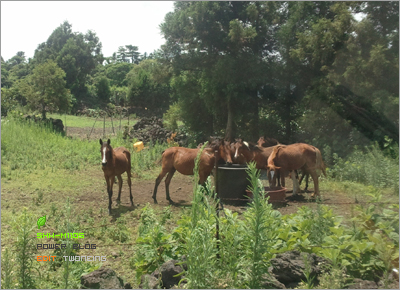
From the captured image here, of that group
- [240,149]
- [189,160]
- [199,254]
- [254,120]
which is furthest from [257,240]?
[254,120]

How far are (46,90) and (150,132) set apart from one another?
10.7 feet

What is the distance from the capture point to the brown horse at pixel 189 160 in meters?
6.27

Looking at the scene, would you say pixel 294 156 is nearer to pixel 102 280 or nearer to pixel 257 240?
pixel 257 240

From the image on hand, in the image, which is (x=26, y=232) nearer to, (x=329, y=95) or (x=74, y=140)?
(x=74, y=140)

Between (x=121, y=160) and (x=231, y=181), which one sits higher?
(x=121, y=160)

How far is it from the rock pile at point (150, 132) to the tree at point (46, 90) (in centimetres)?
195

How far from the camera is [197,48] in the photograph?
21.4ft

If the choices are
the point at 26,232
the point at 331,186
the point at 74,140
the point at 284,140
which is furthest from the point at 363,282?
the point at 74,140

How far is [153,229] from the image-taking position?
330cm

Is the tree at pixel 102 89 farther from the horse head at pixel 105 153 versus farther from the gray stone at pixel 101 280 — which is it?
the gray stone at pixel 101 280

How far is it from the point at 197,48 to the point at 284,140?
3.30 m

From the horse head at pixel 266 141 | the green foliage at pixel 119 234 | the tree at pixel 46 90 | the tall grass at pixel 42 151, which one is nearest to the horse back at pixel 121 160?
the tall grass at pixel 42 151

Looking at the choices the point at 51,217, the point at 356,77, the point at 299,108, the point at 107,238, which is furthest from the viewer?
the point at 299,108

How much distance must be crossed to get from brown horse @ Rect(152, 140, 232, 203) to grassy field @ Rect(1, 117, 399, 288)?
0.78 m
